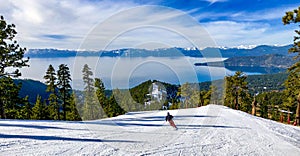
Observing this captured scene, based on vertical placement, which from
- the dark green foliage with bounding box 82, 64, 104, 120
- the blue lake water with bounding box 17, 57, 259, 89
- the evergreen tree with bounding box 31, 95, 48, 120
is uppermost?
the blue lake water with bounding box 17, 57, 259, 89

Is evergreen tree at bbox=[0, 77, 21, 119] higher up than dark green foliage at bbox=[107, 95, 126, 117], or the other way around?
evergreen tree at bbox=[0, 77, 21, 119]

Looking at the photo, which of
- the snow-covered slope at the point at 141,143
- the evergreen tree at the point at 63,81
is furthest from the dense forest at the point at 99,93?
the snow-covered slope at the point at 141,143

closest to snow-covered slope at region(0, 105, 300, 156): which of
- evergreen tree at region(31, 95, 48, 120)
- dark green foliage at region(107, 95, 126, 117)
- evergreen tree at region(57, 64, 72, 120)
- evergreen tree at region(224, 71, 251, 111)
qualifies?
evergreen tree at region(57, 64, 72, 120)

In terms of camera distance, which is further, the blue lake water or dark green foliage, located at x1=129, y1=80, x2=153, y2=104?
dark green foliage, located at x1=129, y1=80, x2=153, y2=104

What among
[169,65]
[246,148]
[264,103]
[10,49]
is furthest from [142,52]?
[264,103]

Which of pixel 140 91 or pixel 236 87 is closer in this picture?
pixel 140 91

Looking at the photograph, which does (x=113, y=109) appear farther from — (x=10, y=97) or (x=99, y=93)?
(x=10, y=97)

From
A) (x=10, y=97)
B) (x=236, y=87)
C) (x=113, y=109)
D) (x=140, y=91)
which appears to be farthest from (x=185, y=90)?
(x=10, y=97)

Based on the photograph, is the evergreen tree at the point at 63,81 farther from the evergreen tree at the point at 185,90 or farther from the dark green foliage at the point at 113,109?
the evergreen tree at the point at 185,90

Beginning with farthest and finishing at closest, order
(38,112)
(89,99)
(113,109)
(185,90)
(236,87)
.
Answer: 1. (236,87)
2. (38,112)
3. (113,109)
4. (89,99)
5. (185,90)

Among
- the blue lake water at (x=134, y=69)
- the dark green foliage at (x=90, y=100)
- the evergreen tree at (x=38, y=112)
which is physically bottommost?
the evergreen tree at (x=38, y=112)

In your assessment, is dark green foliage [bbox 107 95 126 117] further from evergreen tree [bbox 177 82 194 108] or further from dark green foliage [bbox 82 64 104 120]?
evergreen tree [bbox 177 82 194 108]
